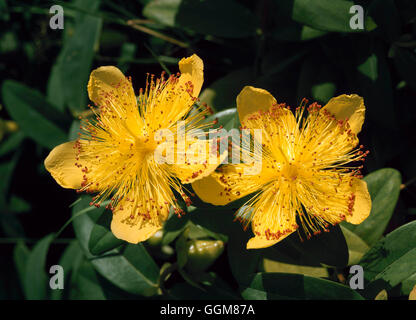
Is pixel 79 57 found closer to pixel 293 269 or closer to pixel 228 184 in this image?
pixel 228 184

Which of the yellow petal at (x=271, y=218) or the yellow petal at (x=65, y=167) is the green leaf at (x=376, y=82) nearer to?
the yellow petal at (x=271, y=218)

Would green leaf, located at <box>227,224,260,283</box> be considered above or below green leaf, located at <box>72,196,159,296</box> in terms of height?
above

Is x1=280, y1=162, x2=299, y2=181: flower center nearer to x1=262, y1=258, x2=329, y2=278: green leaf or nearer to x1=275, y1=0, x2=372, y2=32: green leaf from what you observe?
x1=262, y1=258, x2=329, y2=278: green leaf

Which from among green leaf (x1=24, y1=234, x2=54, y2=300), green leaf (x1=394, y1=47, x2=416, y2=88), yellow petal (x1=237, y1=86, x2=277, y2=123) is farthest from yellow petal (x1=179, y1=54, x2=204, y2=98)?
green leaf (x1=24, y1=234, x2=54, y2=300)

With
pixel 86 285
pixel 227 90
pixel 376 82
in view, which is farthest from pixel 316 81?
pixel 86 285

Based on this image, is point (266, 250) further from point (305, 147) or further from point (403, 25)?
point (403, 25)
